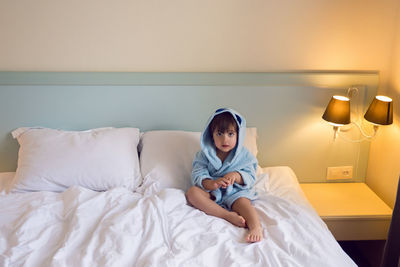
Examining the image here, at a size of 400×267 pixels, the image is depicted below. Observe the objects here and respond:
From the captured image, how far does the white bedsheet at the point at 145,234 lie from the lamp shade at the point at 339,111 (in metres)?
0.55

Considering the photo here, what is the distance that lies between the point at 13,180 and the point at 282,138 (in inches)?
61.6

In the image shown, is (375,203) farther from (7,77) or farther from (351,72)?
(7,77)

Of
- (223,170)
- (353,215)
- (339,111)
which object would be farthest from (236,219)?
(339,111)

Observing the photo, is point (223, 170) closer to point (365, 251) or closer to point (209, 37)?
point (209, 37)

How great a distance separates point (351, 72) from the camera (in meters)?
2.28

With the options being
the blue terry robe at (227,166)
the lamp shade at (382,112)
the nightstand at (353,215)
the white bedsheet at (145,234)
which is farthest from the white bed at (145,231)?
the lamp shade at (382,112)

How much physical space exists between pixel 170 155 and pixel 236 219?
573 mm

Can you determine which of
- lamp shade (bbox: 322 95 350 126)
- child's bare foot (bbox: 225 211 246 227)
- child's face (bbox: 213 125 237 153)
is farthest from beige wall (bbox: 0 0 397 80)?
child's bare foot (bbox: 225 211 246 227)

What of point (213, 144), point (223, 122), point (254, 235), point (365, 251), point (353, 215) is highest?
point (223, 122)

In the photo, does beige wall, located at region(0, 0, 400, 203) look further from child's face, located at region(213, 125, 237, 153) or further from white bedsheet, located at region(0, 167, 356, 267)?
white bedsheet, located at region(0, 167, 356, 267)

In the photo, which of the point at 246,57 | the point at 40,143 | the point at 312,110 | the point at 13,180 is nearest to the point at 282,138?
the point at 312,110

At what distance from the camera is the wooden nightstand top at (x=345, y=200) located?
6.76 ft

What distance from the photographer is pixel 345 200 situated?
7.20 ft

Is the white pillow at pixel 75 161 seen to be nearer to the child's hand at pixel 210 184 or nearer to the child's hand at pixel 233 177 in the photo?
the child's hand at pixel 210 184
